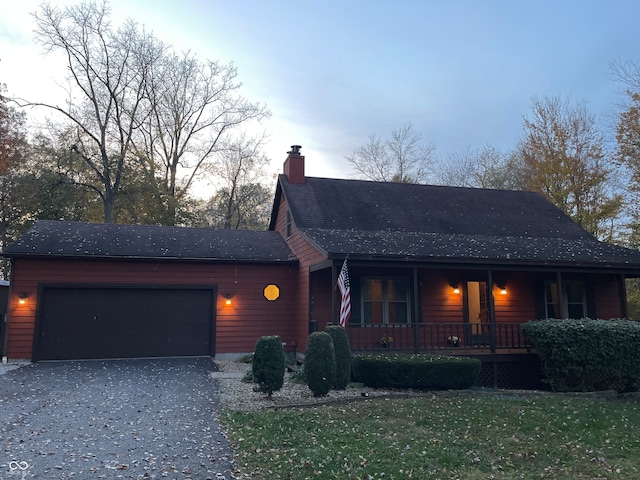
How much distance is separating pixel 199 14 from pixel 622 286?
1451 centimetres

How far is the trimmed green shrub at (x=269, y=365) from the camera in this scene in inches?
307

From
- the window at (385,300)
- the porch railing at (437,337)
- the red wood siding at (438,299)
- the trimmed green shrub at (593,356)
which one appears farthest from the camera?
the red wood siding at (438,299)

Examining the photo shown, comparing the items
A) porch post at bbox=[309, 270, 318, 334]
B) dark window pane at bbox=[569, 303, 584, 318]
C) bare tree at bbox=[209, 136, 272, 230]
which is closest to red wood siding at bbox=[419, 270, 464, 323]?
porch post at bbox=[309, 270, 318, 334]

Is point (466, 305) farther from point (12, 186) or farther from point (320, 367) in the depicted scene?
point (12, 186)

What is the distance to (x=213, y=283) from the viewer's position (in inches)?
533

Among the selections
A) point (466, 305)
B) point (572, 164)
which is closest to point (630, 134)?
point (572, 164)

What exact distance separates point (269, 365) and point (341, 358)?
156 cm

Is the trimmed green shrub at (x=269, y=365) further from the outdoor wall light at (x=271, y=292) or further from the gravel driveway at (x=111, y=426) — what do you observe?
the outdoor wall light at (x=271, y=292)

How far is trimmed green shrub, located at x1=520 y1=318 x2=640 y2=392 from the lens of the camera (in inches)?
369

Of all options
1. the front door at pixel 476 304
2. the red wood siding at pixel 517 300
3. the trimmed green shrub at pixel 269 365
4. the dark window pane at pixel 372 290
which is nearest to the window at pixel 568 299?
the red wood siding at pixel 517 300

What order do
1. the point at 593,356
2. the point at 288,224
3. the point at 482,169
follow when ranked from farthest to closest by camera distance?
the point at 482,169 → the point at 288,224 → the point at 593,356

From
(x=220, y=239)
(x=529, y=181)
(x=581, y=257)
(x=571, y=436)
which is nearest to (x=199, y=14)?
(x=220, y=239)

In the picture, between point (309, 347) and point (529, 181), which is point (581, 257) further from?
point (529, 181)

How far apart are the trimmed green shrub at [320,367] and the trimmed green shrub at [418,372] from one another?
50.8 inches
